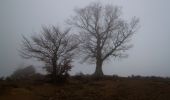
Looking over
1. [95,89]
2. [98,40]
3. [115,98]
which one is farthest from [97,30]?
[115,98]

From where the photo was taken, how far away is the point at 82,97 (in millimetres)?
19609

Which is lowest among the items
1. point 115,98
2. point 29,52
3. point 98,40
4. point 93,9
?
point 115,98

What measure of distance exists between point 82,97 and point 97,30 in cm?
1691

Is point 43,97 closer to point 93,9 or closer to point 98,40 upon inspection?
point 98,40

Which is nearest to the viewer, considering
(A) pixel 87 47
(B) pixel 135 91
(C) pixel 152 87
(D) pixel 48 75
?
(B) pixel 135 91

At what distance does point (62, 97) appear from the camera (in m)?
19.5

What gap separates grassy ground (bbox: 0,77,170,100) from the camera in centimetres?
1947

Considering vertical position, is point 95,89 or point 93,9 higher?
point 93,9

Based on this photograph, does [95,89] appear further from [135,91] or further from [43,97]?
[43,97]

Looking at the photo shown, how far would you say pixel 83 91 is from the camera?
21.6 meters

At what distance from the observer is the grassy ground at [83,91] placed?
19469 mm

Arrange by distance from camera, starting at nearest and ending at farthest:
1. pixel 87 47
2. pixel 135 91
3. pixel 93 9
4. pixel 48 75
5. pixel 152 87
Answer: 1. pixel 135 91
2. pixel 152 87
3. pixel 48 75
4. pixel 87 47
5. pixel 93 9

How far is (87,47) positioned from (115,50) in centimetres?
411

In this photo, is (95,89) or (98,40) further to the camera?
(98,40)
